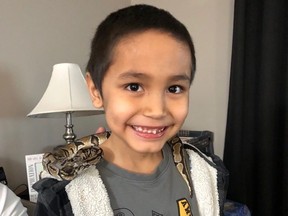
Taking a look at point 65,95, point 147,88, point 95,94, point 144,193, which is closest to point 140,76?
point 147,88

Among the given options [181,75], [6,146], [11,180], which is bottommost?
Result: [11,180]

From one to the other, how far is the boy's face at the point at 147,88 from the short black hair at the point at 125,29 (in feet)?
0.05

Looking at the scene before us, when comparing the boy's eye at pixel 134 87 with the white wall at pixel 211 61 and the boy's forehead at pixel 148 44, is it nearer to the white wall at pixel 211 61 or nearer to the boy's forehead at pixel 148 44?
the boy's forehead at pixel 148 44

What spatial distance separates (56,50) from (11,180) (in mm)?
845

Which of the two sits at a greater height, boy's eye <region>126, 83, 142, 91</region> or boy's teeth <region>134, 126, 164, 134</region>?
boy's eye <region>126, 83, 142, 91</region>

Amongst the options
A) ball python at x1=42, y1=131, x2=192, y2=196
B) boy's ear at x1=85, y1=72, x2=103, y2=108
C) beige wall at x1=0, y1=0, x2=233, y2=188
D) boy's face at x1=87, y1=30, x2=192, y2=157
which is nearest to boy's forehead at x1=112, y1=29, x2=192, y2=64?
boy's face at x1=87, y1=30, x2=192, y2=157

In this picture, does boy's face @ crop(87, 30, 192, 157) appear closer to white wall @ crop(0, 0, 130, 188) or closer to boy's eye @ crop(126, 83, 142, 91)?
boy's eye @ crop(126, 83, 142, 91)

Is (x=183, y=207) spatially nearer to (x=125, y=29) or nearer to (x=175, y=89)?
(x=175, y=89)

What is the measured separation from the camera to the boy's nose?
1.89ft

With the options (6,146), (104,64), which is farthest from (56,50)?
(104,64)

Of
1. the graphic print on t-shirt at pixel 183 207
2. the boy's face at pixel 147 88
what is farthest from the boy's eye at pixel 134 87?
the graphic print on t-shirt at pixel 183 207

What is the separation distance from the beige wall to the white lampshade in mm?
350

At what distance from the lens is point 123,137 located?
62 centimetres

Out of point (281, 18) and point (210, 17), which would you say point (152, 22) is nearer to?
point (281, 18)
